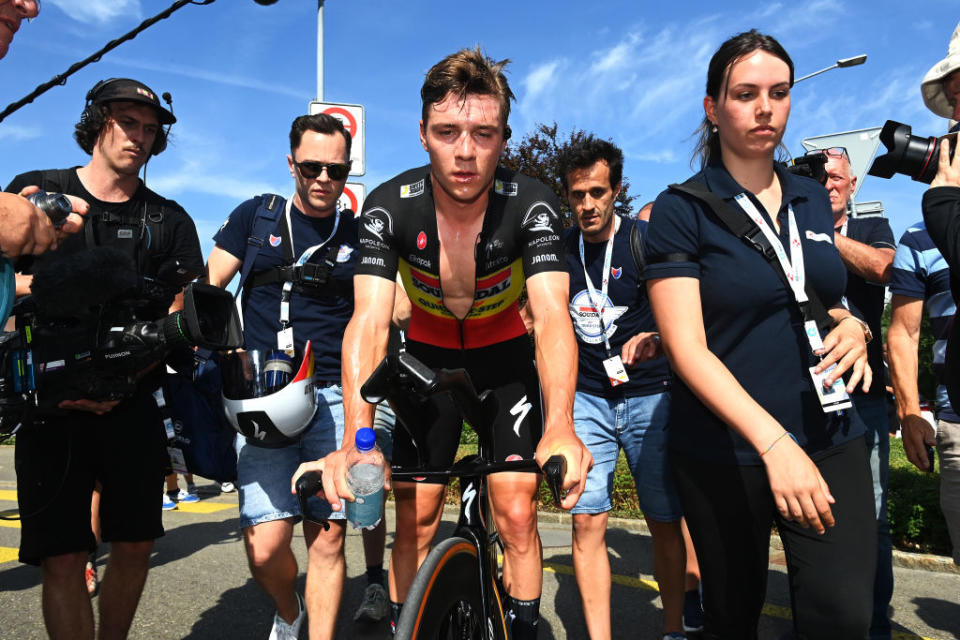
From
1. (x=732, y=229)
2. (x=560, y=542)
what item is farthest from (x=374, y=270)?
(x=560, y=542)

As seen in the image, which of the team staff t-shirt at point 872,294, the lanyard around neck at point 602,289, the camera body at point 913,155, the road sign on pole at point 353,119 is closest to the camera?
the camera body at point 913,155

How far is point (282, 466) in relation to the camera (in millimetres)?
3730

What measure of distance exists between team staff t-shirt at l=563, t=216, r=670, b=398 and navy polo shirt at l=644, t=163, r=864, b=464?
1613 mm

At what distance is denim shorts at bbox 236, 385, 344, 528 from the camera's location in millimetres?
3631

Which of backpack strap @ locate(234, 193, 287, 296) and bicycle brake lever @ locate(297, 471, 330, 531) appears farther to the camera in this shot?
backpack strap @ locate(234, 193, 287, 296)

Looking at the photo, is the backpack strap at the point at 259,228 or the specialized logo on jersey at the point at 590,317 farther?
the specialized logo on jersey at the point at 590,317

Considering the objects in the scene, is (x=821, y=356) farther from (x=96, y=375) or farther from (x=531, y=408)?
(x=96, y=375)

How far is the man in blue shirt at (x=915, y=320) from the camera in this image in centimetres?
338

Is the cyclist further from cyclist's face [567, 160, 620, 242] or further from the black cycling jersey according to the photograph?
cyclist's face [567, 160, 620, 242]

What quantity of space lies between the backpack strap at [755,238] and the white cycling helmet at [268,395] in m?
2.18

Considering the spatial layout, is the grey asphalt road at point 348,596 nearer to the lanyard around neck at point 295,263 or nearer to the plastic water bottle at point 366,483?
the lanyard around neck at point 295,263

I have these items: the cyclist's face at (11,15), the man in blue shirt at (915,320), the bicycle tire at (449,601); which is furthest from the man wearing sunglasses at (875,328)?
the cyclist's face at (11,15)

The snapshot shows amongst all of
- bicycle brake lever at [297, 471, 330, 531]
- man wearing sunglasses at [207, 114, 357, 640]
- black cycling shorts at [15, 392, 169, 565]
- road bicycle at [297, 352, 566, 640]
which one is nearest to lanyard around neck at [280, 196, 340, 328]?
man wearing sunglasses at [207, 114, 357, 640]

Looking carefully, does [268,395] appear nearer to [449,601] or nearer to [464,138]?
[464,138]
